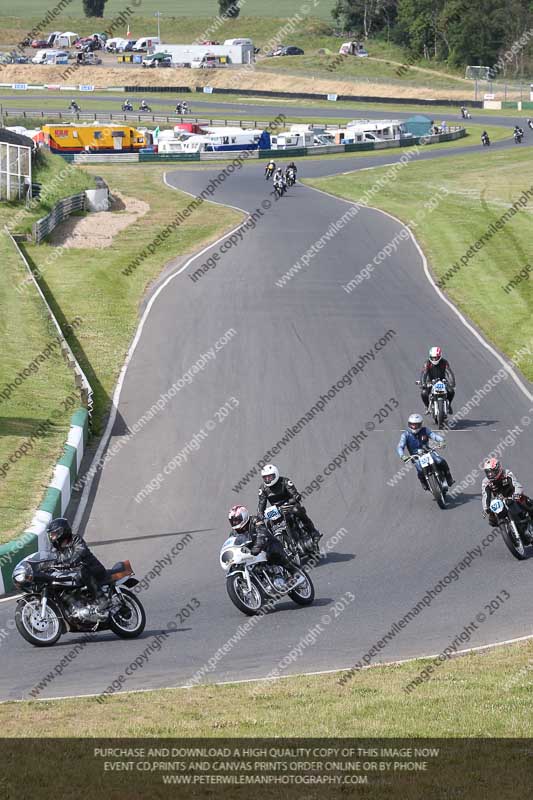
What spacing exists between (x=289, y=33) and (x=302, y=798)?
512ft

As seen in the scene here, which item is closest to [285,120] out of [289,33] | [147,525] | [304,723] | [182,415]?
[289,33]

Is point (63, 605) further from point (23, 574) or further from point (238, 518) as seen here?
point (238, 518)

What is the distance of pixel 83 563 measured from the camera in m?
14.6

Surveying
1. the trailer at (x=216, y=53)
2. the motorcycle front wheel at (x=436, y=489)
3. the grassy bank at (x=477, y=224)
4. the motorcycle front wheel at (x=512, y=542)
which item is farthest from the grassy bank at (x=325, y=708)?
the trailer at (x=216, y=53)

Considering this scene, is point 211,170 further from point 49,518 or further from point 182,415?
point 49,518

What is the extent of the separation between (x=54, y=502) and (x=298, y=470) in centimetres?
539

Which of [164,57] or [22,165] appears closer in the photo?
[22,165]

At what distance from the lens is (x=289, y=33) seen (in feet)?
510

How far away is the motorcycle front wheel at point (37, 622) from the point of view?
14.2 meters

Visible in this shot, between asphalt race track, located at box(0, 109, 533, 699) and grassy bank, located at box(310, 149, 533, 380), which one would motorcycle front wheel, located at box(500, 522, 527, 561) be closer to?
asphalt race track, located at box(0, 109, 533, 699)

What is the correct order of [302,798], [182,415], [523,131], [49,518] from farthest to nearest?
[523,131] → [182,415] → [49,518] → [302,798]

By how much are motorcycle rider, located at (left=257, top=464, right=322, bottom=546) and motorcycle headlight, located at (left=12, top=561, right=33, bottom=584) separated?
450 cm

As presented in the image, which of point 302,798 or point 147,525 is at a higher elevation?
point 302,798

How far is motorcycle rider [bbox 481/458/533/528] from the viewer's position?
17.9 meters
